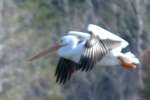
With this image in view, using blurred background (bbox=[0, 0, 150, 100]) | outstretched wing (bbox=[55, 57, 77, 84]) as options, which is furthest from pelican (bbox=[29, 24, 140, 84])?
blurred background (bbox=[0, 0, 150, 100])

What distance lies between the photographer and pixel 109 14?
49.2 ft

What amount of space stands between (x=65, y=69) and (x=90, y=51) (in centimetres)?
74

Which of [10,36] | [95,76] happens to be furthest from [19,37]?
[95,76]

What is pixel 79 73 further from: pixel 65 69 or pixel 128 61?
pixel 128 61

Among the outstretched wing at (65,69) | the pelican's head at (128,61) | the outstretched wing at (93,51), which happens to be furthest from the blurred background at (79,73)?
the outstretched wing at (93,51)

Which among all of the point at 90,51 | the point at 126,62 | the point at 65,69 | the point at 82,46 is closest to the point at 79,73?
the point at 65,69

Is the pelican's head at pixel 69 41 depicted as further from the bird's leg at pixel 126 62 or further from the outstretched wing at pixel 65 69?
the bird's leg at pixel 126 62

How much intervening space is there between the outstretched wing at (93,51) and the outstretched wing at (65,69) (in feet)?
1.66

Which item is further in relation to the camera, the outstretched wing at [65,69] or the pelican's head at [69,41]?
the outstretched wing at [65,69]

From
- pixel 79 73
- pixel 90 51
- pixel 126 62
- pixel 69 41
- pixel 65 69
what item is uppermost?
pixel 90 51

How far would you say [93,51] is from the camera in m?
7.02

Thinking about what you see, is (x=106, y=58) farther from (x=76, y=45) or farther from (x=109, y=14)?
(x=109, y=14)

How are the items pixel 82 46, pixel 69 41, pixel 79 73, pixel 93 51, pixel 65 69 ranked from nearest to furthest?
1. pixel 93 51
2. pixel 82 46
3. pixel 69 41
4. pixel 65 69
5. pixel 79 73

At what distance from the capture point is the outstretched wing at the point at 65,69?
25.3 ft
